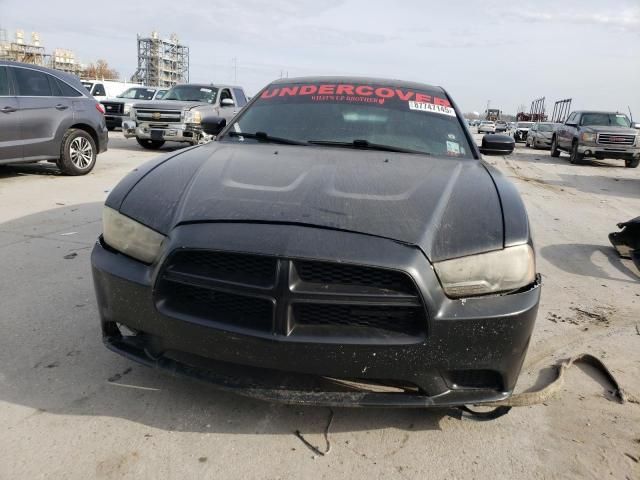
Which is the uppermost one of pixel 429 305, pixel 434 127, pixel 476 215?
pixel 434 127

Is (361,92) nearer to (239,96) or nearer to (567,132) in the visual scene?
(239,96)

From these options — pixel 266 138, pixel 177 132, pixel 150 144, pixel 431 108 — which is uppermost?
pixel 431 108

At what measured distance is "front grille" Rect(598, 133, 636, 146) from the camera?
15.5 m

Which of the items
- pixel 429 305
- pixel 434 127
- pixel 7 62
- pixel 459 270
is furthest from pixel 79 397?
pixel 7 62

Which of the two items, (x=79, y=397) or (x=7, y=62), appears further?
(x=7, y=62)

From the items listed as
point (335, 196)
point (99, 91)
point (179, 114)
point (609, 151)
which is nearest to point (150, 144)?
point (179, 114)

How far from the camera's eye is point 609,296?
4160mm

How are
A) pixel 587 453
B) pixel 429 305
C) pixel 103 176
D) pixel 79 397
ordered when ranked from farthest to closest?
pixel 103 176, pixel 79 397, pixel 587 453, pixel 429 305

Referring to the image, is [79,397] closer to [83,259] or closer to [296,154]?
[296,154]

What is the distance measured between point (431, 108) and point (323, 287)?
2.11 meters

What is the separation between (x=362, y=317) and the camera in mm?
1940

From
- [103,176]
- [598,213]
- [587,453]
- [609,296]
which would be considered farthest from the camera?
[103,176]

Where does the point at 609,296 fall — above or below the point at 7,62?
below

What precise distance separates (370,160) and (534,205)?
6405 millimetres
